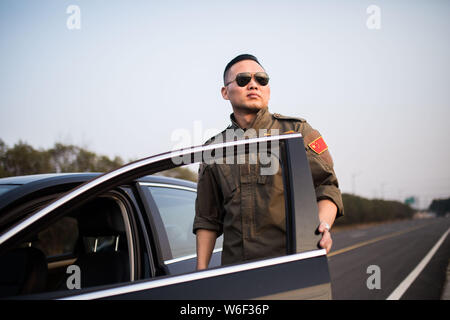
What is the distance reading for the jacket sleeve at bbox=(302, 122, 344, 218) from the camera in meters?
1.54

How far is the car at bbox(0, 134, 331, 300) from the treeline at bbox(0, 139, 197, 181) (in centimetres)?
1039

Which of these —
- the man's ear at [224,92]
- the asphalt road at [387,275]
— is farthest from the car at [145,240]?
the asphalt road at [387,275]

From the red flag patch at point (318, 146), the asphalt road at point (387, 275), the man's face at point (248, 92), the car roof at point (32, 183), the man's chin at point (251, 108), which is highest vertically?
the man's face at point (248, 92)

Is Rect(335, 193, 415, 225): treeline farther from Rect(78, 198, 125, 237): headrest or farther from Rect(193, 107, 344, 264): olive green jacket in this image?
Rect(193, 107, 344, 264): olive green jacket

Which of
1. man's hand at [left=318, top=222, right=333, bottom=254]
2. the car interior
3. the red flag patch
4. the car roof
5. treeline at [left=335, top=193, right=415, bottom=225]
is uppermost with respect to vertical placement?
the red flag patch

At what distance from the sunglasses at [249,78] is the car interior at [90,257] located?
1.14m

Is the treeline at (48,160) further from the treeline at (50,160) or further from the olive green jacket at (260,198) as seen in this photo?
the olive green jacket at (260,198)

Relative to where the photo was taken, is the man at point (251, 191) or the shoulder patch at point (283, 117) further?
the shoulder patch at point (283, 117)

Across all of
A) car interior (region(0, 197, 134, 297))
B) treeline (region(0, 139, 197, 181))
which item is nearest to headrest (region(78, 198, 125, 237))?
car interior (region(0, 197, 134, 297))

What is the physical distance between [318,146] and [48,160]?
14093 millimetres

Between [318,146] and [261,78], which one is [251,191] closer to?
[318,146]

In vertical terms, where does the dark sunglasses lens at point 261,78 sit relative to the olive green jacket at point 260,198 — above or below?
above

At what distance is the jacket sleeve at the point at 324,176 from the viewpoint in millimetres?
1539
